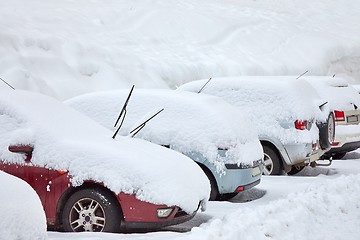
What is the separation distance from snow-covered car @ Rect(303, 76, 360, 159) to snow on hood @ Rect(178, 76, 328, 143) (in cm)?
128

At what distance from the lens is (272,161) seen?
418 inches

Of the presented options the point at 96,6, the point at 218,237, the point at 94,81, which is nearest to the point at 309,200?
the point at 218,237

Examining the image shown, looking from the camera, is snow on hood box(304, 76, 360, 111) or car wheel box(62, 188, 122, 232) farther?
snow on hood box(304, 76, 360, 111)

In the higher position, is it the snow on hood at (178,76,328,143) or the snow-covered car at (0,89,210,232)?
the snow on hood at (178,76,328,143)

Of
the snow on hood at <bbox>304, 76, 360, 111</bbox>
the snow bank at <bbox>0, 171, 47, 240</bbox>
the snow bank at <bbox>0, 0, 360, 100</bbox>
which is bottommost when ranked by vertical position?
the snow bank at <bbox>0, 171, 47, 240</bbox>

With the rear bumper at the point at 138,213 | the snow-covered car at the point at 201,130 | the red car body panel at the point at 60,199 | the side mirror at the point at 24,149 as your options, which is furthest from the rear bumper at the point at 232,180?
the side mirror at the point at 24,149

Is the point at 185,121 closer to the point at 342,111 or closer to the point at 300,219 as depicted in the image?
the point at 300,219

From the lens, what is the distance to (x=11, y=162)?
6629mm

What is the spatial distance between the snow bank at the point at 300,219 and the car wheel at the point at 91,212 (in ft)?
2.96

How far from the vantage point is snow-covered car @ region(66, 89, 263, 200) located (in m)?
8.25

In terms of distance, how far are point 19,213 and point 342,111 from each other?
9.33 meters

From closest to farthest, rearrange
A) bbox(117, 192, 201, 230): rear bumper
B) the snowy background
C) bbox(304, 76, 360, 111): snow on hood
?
bbox(117, 192, 201, 230): rear bumper, the snowy background, bbox(304, 76, 360, 111): snow on hood

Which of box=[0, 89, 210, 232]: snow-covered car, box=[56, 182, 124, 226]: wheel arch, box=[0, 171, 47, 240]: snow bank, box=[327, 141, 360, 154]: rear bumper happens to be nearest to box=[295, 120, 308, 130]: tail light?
box=[327, 141, 360, 154]: rear bumper

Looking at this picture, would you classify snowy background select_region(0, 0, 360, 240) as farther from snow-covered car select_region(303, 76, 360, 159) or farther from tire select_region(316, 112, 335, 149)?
tire select_region(316, 112, 335, 149)
